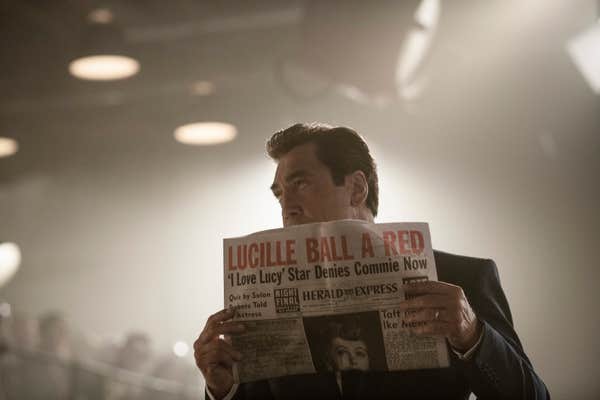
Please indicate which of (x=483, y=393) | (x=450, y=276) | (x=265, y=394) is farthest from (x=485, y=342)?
(x=265, y=394)

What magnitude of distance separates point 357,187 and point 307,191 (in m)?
0.12

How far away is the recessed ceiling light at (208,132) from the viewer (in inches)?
140

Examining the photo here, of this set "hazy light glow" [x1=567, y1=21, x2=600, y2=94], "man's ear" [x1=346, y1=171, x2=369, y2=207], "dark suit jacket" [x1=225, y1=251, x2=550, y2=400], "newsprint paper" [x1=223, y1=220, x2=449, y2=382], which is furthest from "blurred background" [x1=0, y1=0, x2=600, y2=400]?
"newsprint paper" [x1=223, y1=220, x2=449, y2=382]

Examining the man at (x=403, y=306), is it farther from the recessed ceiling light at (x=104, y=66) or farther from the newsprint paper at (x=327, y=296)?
the recessed ceiling light at (x=104, y=66)

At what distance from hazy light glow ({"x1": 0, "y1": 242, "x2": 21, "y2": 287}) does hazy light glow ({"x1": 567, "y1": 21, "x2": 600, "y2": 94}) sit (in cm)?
322

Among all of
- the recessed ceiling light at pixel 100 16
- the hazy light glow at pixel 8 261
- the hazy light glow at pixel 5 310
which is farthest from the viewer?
the hazy light glow at pixel 8 261

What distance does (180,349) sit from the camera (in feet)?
12.0

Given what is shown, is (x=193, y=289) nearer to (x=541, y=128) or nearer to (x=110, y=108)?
(x=110, y=108)

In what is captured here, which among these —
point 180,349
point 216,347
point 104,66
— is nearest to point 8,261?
point 180,349

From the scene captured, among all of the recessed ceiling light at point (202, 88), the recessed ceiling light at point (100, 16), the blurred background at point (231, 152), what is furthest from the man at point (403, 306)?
the recessed ceiling light at point (202, 88)

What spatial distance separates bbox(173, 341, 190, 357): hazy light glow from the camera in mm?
3604

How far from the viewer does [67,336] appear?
3.63 metres

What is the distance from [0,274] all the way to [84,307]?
53 centimetres

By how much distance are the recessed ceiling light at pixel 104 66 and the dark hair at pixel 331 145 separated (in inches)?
76.8
